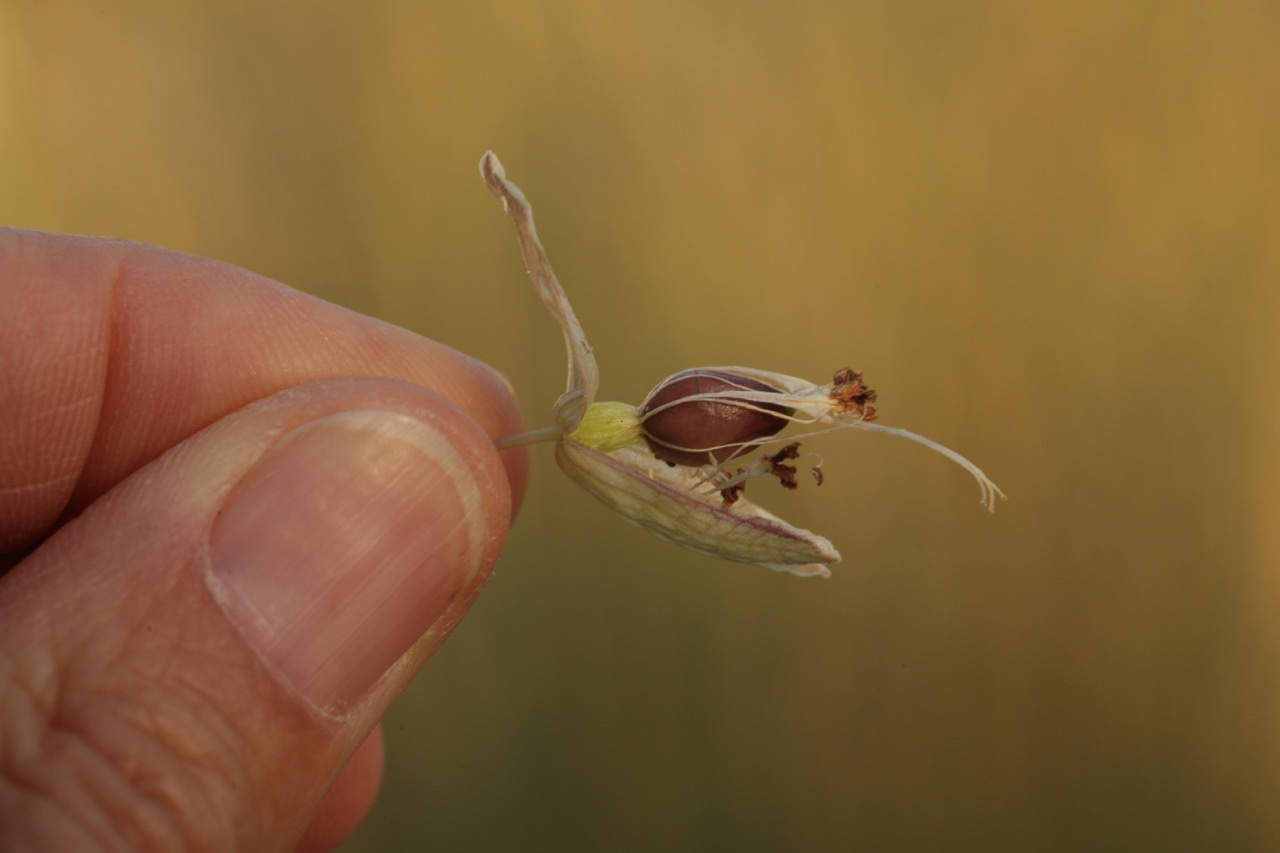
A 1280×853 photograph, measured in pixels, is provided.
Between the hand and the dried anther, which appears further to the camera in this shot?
the dried anther

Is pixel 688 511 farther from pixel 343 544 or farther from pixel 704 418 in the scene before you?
pixel 343 544

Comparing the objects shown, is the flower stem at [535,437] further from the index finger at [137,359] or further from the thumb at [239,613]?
the index finger at [137,359]

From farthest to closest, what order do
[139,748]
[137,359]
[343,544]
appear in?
[137,359]
[343,544]
[139,748]

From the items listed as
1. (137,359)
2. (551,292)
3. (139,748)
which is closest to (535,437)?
(551,292)

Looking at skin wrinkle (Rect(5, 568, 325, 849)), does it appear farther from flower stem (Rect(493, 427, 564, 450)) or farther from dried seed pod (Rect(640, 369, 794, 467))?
dried seed pod (Rect(640, 369, 794, 467))

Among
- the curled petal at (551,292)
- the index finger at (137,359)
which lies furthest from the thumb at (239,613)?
A: the index finger at (137,359)

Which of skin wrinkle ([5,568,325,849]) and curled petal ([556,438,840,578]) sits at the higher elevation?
curled petal ([556,438,840,578])

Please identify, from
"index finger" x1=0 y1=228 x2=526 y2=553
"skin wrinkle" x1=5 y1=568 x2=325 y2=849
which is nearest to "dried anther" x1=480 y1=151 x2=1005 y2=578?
"index finger" x1=0 y1=228 x2=526 y2=553
